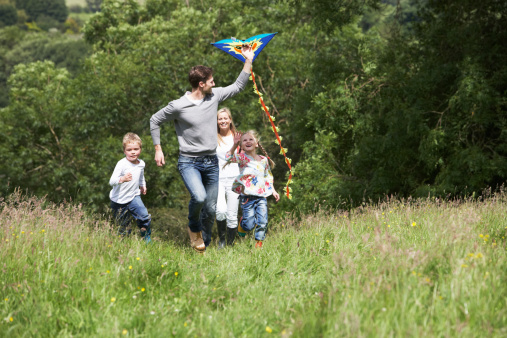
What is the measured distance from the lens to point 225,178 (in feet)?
23.6

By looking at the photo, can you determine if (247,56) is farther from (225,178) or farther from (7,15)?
(7,15)

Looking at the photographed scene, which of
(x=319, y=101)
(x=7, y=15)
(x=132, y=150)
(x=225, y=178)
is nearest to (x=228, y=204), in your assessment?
(x=225, y=178)

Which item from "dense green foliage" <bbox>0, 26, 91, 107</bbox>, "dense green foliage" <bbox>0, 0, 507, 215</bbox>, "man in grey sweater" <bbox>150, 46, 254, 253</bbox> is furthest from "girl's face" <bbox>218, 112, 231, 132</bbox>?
"dense green foliage" <bbox>0, 26, 91, 107</bbox>

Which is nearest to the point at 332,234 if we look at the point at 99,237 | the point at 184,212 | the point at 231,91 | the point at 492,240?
the point at 492,240

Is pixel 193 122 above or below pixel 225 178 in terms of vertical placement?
above

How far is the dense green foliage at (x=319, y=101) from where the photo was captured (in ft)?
32.5

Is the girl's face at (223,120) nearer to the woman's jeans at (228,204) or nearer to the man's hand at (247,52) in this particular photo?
the woman's jeans at (228,204)

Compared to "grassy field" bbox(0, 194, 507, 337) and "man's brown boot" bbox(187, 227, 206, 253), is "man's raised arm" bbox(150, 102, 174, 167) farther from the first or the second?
"grassy field" bbox(0, 194, 507, 337)

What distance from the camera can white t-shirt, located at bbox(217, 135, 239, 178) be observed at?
7082 mm

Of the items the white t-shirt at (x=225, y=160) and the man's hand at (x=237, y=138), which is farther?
the white t-shirt at (x=225, y=160)

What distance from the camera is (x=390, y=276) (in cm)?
349

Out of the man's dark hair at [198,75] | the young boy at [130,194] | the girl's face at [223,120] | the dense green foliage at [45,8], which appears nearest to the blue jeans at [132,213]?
the young boy at [130,194]

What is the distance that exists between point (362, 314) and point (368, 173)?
9597mm

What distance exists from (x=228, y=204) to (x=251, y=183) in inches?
24.3
